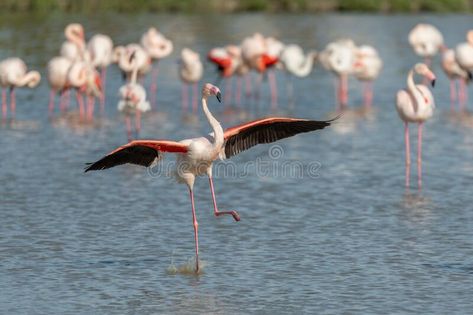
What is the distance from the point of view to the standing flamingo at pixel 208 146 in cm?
1006

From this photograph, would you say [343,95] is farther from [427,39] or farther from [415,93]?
[415,93]

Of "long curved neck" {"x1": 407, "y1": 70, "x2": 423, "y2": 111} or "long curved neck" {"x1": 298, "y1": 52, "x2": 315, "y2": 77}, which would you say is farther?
"long curved neck" {"x1": 298, "y1": 52, "x2": 315, "y2": 77}

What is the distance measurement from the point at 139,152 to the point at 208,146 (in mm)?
553

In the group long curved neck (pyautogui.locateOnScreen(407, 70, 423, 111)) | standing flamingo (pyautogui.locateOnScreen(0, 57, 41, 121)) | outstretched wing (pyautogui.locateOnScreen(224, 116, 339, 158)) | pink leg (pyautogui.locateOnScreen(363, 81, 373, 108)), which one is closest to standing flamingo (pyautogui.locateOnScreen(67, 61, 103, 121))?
standing flamingo (pyautogui.locateOnScreen(0, 57, 41, 121))

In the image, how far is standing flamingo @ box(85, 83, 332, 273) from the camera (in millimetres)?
10062

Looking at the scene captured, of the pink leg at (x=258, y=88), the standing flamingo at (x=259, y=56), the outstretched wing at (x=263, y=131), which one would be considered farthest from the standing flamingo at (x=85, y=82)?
the outstretched wing at (x=263, y=131)

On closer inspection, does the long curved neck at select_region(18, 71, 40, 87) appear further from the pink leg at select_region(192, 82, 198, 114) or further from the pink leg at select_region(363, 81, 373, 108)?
the pink leg at select_region(363, 81, 373, 108)

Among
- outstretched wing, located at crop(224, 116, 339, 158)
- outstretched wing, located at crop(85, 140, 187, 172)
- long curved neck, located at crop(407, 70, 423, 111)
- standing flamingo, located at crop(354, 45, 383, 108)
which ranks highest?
standing flamingo, located at crop(354, 45, 383, 108)

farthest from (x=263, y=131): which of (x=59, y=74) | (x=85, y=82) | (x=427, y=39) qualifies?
(x=427, y=39)

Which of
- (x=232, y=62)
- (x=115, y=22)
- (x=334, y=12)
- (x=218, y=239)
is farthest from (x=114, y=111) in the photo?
(x=334, y=12)

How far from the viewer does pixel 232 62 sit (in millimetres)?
22891

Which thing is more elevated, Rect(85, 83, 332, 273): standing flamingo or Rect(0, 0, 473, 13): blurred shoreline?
Rect(0, 0, 473, 13): blurred shoreline

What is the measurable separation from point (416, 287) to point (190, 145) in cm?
204

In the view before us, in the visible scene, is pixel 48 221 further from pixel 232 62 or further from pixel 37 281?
pixel 232 62
